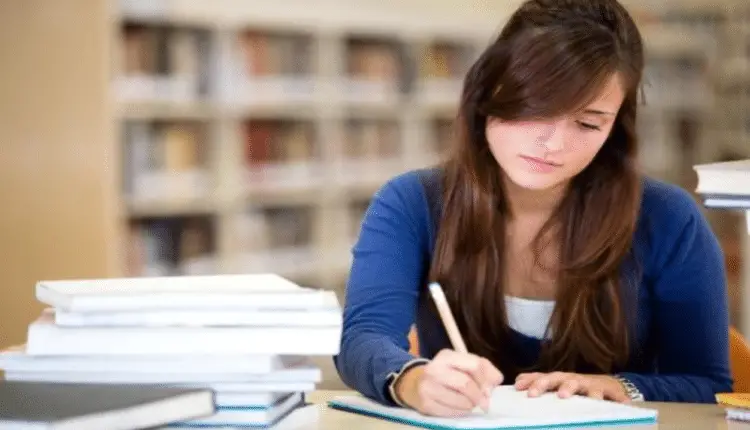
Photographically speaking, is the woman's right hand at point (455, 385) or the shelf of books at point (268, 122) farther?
the shelf of books at point (268, 122)

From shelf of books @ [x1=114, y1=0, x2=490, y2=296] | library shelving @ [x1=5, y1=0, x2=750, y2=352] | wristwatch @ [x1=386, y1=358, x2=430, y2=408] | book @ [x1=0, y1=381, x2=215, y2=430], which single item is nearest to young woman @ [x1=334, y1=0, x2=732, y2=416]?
wristwatch @ [x1=386, y1=358, x2=430, y2=408]

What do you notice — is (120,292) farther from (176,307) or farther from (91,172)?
(91,172)

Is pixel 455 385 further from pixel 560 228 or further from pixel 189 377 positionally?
pixel 560 228

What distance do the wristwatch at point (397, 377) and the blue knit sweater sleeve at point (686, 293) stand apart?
0.42 metres

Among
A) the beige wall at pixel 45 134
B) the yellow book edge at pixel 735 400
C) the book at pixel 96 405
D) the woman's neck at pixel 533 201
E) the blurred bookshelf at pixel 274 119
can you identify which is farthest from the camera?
the blurred bookshelf at pixel 274 119

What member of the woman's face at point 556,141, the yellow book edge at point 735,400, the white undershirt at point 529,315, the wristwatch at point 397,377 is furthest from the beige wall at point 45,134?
the yellow book edge at point 735,400

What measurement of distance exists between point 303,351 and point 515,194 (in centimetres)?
67

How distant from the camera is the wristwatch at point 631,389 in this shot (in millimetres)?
1389

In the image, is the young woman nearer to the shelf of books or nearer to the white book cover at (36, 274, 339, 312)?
the white book cover at (36, 274, 339, 312)

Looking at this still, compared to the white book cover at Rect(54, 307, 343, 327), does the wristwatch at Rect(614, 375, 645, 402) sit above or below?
below

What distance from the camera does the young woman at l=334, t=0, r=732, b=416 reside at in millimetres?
1459

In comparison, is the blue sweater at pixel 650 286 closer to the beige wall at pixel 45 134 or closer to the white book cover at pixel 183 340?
the white book cover at pixel 183 340

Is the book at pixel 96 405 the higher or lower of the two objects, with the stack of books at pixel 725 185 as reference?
lower

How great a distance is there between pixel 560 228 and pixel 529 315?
0.13m
